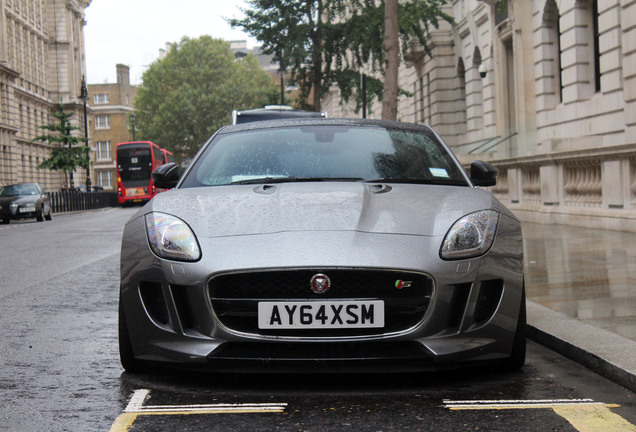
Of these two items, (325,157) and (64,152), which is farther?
(64,152)

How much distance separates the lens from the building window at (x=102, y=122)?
114 metres

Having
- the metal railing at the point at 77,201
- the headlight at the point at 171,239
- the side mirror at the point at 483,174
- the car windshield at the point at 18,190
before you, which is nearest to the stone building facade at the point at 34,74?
the metal railing at the point at 77,201

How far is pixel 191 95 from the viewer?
84.9 meters

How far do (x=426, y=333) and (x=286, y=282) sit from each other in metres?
0.68

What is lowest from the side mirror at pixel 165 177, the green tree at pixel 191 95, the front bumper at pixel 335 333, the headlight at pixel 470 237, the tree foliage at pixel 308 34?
the front bumper at pixel 335 333

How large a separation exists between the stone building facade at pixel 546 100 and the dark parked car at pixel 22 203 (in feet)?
51.3

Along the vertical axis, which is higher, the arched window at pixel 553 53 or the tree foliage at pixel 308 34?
the tree foliage at pixel 308 34

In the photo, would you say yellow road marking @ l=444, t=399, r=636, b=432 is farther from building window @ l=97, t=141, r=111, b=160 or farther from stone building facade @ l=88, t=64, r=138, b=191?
building window @ l=97, t=141, r=111, b=160

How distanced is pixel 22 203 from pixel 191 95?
54632mm

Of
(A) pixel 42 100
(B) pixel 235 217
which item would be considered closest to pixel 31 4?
(A) pixel 42 100

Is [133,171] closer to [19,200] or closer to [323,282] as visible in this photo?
[19,200]

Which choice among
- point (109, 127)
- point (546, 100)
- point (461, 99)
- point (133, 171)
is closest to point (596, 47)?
point (546, 100)

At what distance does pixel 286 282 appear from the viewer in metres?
3.88

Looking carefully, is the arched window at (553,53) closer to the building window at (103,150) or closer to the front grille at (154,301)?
the front grille at (154,301)
